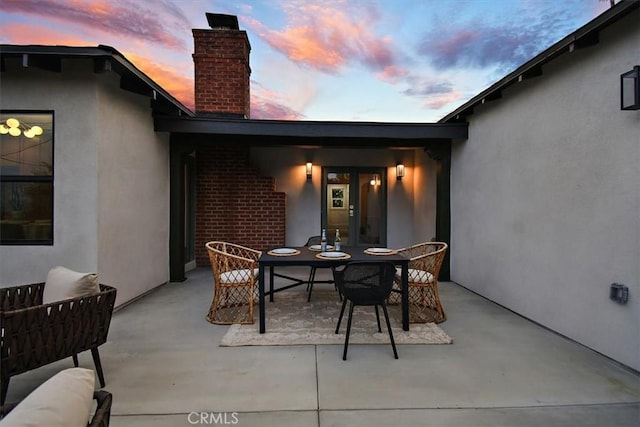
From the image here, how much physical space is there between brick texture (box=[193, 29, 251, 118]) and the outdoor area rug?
15.9 feet

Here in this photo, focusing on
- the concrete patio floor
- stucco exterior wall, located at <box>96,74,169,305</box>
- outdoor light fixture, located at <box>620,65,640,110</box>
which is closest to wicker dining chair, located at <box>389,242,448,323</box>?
the concrete patio floor

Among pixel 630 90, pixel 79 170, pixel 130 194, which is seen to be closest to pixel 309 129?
pixel 130 194

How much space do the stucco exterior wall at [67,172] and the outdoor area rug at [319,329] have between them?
2.09 meters

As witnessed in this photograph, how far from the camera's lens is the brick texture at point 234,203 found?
6852 mm

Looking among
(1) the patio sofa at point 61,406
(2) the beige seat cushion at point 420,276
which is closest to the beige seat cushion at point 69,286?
(1) the patio sofa at point 61,406

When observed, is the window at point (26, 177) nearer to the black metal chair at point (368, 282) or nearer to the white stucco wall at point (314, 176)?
the black metal chair at point (368, 282)

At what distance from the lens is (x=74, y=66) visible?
3596 mm

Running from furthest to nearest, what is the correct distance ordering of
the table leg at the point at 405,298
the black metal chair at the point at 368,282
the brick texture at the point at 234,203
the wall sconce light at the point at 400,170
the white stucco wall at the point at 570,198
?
the wall sconce light at the point at 400,170 → the brick texture at the point at 234,203 → the table leg at the point at 405,298 → the black metal chair at the point at 368,282 → the white stucco wall at the point at 570,198

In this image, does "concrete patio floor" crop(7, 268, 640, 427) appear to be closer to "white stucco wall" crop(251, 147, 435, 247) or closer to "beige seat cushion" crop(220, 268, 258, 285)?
"beige seat cushion" crop(220, 268, 258, 285)

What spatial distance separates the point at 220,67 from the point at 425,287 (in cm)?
624

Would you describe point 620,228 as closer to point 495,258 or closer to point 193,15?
point 495,258

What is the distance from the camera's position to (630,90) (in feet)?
8.04

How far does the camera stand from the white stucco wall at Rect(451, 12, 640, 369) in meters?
2.59
